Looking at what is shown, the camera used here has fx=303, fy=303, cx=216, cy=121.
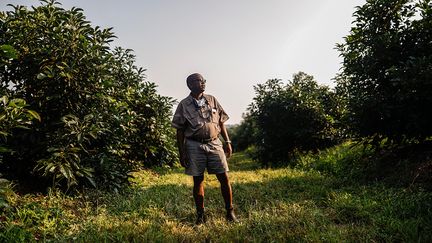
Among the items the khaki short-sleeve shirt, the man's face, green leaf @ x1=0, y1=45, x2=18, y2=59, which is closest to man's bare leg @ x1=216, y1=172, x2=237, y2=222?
→ the khaki short-sleeve shirt

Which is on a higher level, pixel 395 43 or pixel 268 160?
pixel 395 43

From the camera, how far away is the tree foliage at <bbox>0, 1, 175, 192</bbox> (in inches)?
198

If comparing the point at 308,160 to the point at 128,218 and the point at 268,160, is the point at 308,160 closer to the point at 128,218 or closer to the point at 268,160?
the point at 268,160

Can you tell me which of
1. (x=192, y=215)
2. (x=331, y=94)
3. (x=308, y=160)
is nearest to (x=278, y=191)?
(x=192, y=215)

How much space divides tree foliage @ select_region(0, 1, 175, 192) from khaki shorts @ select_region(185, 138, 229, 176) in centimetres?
192

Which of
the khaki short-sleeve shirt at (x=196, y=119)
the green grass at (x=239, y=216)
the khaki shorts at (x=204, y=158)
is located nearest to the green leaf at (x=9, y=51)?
the green grass at (x=239, y=216)

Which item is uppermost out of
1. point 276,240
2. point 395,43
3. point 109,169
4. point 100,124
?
point 395,43

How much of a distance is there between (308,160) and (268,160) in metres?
2.63

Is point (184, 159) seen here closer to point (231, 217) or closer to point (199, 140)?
point (199, 140)

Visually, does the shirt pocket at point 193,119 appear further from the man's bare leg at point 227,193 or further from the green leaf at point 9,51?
the green leaf at point 9,51

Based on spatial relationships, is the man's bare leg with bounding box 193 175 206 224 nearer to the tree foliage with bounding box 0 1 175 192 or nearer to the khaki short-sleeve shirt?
the khaki short-sleeve shirt

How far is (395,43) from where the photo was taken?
6559 millimetres

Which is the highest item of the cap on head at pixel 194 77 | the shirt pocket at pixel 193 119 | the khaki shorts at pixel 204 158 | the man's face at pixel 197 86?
the cap on head at pixel 194 77

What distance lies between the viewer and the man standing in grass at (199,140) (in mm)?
4375
